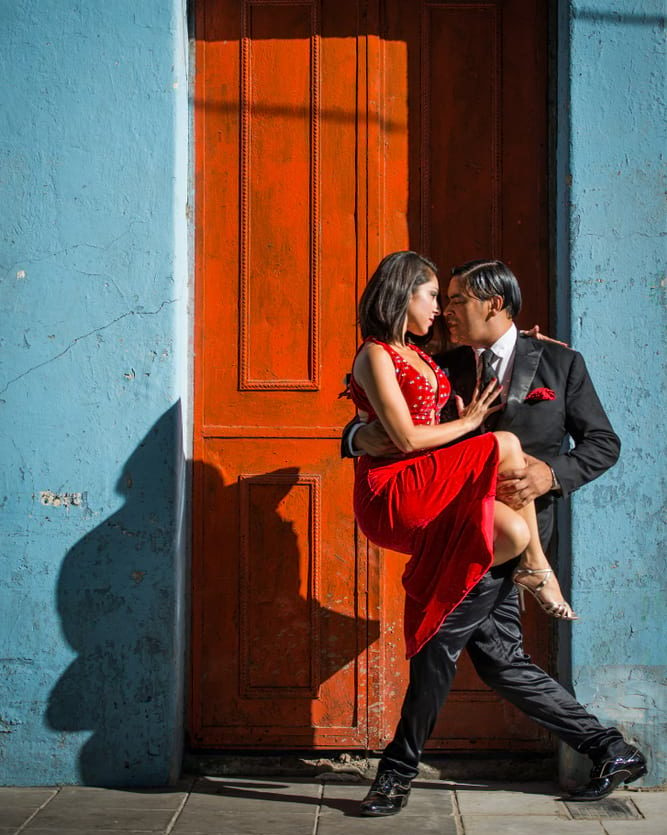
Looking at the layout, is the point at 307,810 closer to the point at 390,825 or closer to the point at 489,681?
the point at 390,825

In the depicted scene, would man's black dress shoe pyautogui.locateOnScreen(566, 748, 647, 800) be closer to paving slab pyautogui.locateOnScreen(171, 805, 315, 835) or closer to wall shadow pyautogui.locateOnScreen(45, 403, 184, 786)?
paving slab pyautogui.locateOnScreen(171, 805, 315, 835)

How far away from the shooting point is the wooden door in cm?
488

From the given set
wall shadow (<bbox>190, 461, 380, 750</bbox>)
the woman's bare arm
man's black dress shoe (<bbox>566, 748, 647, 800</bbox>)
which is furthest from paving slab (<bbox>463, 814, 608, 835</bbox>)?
the woman's bare arm

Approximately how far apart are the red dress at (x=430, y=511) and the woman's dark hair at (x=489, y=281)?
41 centimetres

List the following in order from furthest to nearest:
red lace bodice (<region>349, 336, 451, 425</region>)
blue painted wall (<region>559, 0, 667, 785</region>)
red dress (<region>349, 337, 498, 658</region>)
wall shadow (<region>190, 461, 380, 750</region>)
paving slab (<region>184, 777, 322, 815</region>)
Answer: wall shadow (<region>190, 461, 380, 750</region>) < blue painted wall (<region>559, 0, 667, 785</region>) < paving slab (<region>184, 777, 322, 815</region>) < red lace bodice (<region>349, 336, 451, 425</region>) < red dress (<region>349, 337, 498, 658</region>)

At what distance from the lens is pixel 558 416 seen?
14.0 ft

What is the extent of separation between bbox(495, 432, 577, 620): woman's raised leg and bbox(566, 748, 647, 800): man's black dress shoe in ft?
1.85

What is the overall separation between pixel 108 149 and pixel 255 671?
7.64 ft

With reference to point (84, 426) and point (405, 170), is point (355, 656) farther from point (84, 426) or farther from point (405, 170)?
point (405, 170)

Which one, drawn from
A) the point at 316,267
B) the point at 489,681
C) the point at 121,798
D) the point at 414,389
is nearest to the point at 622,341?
the point at 414,389

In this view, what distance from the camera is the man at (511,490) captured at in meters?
4.18

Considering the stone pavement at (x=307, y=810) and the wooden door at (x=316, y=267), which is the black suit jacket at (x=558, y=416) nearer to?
the wooden door at (x=316, y=267)

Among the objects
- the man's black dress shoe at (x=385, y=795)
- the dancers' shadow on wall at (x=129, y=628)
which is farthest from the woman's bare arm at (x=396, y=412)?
the man's black dress shoe at (x=385, y=795)

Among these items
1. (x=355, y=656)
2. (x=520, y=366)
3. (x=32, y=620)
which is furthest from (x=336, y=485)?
(x=32, y=620)
